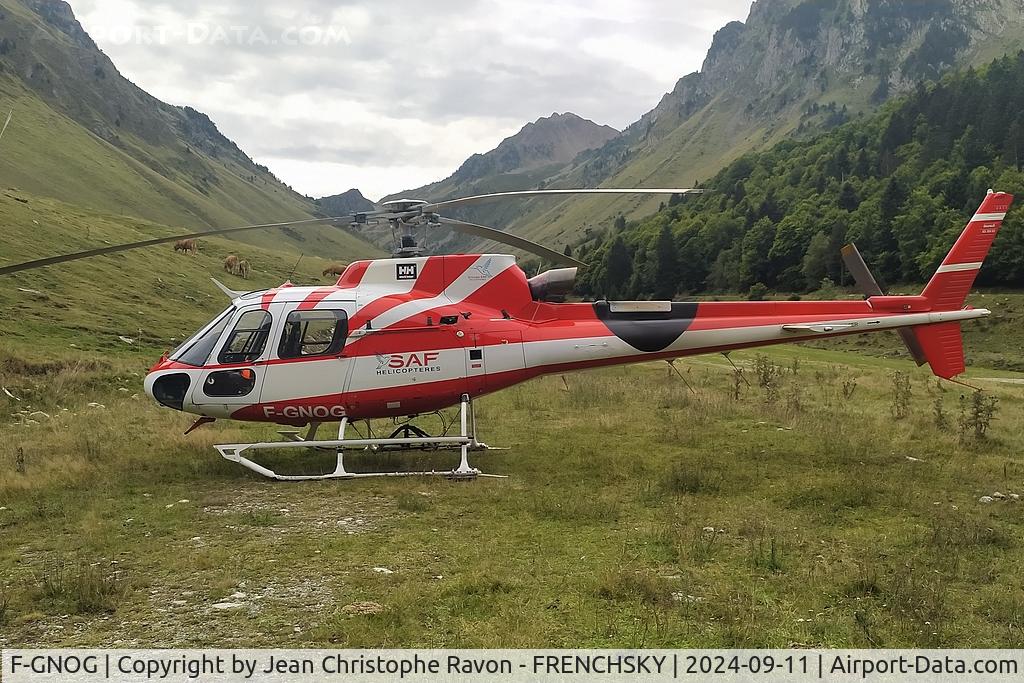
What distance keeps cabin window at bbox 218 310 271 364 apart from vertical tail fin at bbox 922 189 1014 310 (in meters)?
11.2

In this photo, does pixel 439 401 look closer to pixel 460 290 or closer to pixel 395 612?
pixel 460 290

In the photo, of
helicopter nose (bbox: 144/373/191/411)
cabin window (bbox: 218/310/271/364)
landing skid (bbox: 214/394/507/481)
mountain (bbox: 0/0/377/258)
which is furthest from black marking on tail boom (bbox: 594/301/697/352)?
mountain (bbox: 0/0/377/258)

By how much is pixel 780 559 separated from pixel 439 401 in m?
6.17

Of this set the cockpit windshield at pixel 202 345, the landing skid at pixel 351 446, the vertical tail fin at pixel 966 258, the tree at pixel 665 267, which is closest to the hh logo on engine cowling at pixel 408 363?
the landing skid at pixel 351 446

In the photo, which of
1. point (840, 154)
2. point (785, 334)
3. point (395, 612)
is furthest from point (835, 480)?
point (840, 154)

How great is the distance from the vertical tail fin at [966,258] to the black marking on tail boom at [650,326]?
421 cm

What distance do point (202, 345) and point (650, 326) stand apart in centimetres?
751

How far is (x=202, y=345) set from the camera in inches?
432

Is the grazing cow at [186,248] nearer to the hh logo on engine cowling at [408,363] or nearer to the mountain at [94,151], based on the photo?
the hh logo on engine cowling at [408,363]

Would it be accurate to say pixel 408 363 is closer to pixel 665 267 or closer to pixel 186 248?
pixel 186 248

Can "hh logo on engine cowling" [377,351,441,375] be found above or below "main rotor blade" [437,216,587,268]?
below

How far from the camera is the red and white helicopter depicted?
35.4 feet

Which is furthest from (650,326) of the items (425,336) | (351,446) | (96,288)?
(96,288)

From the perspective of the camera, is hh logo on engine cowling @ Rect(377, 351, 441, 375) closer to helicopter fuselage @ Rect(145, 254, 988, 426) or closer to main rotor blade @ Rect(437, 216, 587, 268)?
helicopter fuselage @ Rect(145, 254, 988, 426)
